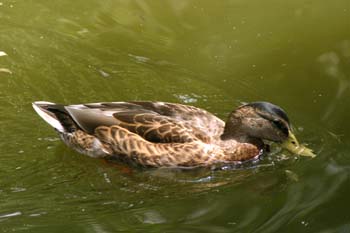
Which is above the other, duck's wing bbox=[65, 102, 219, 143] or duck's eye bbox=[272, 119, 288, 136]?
duck's eye bbox=[272, 119, 288, 136]

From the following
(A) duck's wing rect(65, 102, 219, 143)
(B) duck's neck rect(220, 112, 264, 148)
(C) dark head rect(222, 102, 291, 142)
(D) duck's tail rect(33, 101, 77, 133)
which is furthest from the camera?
(D) duck's tail rect(33, 101, 77, 133)

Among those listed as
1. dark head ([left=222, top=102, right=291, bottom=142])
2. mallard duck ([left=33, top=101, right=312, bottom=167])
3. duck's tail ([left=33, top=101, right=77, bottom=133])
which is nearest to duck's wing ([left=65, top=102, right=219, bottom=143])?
mallard duck ([left=33, top=101, right=312, bottom=167])

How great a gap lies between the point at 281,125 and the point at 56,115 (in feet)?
7.61

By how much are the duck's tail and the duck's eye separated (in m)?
2.06

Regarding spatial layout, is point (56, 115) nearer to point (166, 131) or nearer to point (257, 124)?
point (166, 131)

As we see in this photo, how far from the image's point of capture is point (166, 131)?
699 cm

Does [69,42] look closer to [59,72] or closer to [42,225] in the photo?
[59,72]

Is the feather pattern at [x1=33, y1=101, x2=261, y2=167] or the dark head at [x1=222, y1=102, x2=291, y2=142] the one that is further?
the dark head at [x1=222, y1=102, x2=291, y2=142]

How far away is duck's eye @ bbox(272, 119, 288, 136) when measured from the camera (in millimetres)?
7075

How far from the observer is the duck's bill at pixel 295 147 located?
23.2 ft

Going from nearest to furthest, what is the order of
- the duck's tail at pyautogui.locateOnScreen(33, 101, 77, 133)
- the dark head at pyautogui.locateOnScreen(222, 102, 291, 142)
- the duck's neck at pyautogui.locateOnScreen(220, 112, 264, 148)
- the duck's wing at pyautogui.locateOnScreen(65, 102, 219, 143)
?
the duck's wing at pyautogui.locateOnScreen(65, 102, 219, 143) < the dark head at pyautogui.locateOnScreen(222, 102, 291, 142) < the duck's neck at pyautogui.locateOnScreen(220, 112, 264, 148) < the duck's tail at pyautogui.locateOnScreen(33, 101, 77, 133)

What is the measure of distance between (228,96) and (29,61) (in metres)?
2.53

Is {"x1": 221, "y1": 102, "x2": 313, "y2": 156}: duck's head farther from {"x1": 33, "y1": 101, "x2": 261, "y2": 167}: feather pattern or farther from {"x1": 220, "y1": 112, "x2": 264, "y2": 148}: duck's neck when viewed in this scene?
{"x1": 33, "y1": 101, "x2": 261, "y2": 167}: feather pattern

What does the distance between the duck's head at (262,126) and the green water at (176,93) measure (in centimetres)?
20
